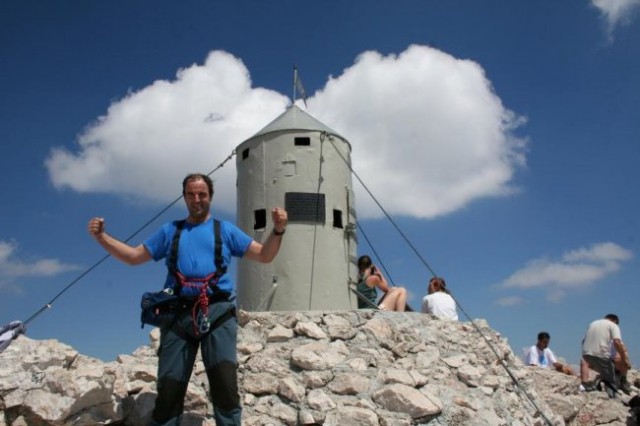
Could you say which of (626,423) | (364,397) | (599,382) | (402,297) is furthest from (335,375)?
(599,382)

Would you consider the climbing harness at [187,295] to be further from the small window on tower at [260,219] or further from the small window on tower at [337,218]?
the small window on tower at [337,218]

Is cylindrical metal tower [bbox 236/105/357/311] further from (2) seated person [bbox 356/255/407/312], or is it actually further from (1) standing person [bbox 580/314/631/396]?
(1) standing person [bbox 580/314/631/396]

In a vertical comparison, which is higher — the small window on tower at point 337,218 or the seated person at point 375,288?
the small window on tower at point 337,218

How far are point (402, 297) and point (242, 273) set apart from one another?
2841 mm

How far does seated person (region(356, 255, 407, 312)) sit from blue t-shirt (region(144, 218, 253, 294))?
4.79 m

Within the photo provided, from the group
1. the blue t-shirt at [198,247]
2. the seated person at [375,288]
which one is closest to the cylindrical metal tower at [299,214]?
the seated person at [375,288]

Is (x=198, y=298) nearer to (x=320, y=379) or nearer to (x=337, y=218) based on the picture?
(x=320, y=379)

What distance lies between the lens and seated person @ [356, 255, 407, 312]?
9.52 metres

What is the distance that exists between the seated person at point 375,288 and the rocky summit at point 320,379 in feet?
2.75

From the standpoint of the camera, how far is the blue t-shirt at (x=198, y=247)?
4.95 meters

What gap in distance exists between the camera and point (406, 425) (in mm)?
6320

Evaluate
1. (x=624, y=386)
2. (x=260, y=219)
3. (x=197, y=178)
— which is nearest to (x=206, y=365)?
(x=197, y=178)

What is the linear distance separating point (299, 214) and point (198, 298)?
458cm

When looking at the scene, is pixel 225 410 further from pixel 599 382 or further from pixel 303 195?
pixel 599 382
